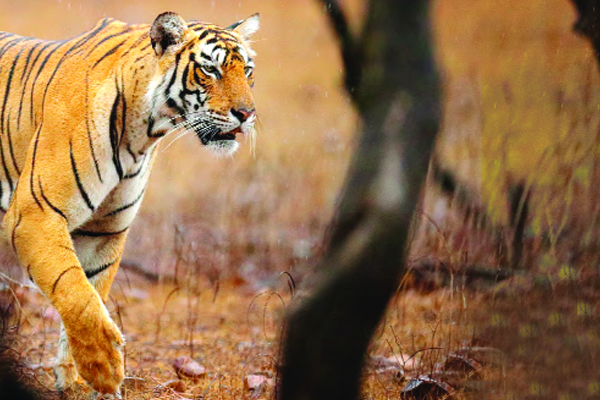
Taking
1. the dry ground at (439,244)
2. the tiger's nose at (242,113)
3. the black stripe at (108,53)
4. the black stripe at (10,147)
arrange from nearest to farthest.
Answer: the dry ground at (439,244) < the tiger's nose at (242,113) < the black stripe at (108,53) < the black stripe at (10,147)

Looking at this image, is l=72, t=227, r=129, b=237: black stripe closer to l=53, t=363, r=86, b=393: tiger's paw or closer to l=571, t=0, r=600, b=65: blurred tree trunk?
l=53, t=363, r=86, b=393: tiger's paw

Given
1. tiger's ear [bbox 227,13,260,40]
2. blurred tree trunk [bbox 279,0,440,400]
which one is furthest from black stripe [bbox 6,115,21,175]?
blurred tree trunk [bbox 279,0,440,400]

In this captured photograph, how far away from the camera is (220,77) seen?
355 centimetres

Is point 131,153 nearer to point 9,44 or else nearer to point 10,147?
point 10,147

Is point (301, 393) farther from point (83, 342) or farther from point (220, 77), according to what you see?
point (220, 77)

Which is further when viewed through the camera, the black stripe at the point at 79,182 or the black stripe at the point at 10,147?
the black stripe at the point at 10,147

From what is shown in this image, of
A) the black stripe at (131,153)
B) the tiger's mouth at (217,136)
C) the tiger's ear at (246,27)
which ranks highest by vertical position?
the tiger's ear at (246,27)

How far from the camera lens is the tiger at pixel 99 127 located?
337 cm

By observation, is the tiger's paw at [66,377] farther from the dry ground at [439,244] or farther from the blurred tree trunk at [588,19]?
the blurred tree trunk at [588,19]

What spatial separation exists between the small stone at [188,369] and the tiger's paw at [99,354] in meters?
0.92

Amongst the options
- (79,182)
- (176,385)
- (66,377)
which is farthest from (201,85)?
(66,377)

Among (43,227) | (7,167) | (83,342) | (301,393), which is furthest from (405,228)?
(7,167)

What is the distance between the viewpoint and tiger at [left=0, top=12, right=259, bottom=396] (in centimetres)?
337

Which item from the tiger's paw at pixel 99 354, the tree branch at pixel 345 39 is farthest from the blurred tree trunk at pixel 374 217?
the tree branch at pixel 345 39
